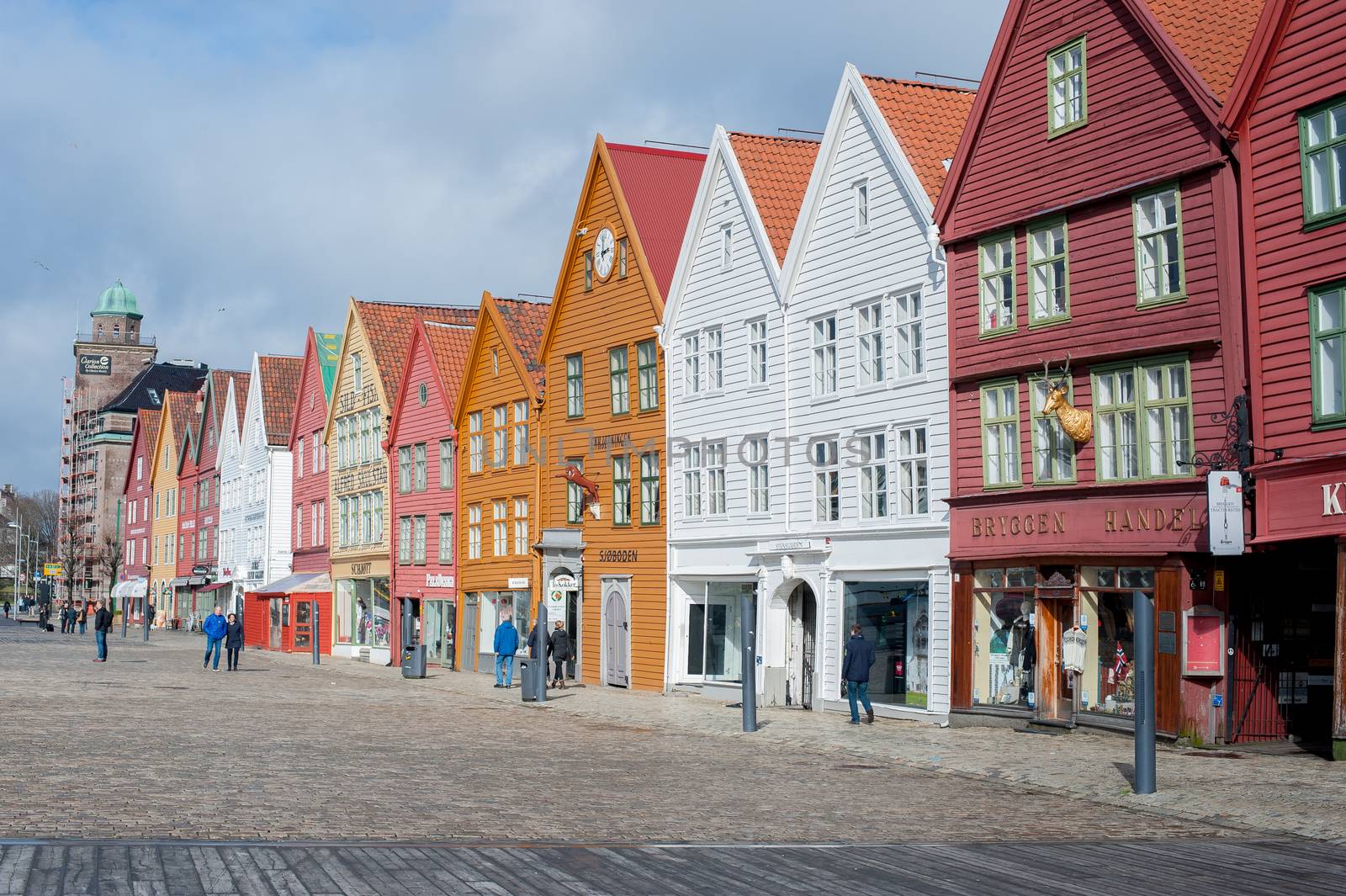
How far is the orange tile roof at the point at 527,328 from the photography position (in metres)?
46.2

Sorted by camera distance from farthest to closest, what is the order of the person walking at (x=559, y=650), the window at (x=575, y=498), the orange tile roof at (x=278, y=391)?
the orange tile roof at (x=278, y=391) → the window at (x=575, y=498) → the person walking at (x=559, y=650)

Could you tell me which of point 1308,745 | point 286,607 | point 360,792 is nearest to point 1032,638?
point 1308,745

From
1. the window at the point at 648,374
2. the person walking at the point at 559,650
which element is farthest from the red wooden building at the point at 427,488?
the window at the point at 648,374

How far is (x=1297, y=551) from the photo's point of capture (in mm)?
22141

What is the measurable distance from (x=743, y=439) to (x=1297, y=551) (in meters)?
14.9

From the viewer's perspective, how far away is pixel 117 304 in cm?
18300

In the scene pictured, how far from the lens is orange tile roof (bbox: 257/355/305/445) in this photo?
236 feet

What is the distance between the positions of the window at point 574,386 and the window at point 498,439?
4609mm

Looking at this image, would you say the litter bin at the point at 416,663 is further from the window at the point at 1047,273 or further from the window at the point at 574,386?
the window at the point at 1047,273

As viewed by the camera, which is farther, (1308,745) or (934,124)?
(934,124)

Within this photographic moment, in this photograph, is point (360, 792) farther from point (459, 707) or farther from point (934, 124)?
point (934, 124)

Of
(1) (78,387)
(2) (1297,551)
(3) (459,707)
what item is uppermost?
(1) (78,387)

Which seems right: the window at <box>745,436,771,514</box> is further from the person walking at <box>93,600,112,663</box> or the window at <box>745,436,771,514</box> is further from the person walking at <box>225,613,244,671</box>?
the person walking at <box>93,600,112,663</box>

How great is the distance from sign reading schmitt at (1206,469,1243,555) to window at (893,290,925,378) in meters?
8.28
